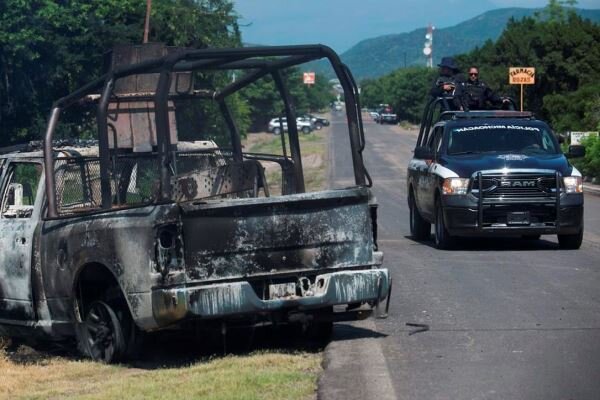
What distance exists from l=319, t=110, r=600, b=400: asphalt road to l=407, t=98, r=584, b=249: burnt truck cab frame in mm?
373

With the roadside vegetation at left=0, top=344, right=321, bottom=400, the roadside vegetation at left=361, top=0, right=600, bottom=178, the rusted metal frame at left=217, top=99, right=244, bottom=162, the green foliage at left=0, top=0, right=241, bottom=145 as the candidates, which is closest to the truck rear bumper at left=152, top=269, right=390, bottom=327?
the roadside vegetation at left=0, top=344, right=321, bottom=400

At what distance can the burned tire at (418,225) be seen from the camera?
18953 millimetres

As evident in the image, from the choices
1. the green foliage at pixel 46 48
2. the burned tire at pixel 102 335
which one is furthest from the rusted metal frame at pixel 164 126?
the green foliage at pixel 46 48

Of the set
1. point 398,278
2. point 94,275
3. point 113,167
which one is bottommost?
point 398,278

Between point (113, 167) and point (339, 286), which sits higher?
point (113, 167)

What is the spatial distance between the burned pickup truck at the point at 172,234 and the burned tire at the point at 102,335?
0.01 m

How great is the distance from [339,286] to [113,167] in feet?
7.95

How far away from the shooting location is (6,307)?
10430mm

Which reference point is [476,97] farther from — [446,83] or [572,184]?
[572,184]

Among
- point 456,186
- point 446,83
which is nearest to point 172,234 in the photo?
point 456,186

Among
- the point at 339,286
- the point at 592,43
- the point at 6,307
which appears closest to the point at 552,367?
the point at 339,286

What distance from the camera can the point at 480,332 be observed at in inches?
388

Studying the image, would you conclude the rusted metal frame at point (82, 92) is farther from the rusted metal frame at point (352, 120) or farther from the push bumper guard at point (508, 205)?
the push bumper guard at point (508, 205)

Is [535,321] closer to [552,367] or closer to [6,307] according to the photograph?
[552,367]
